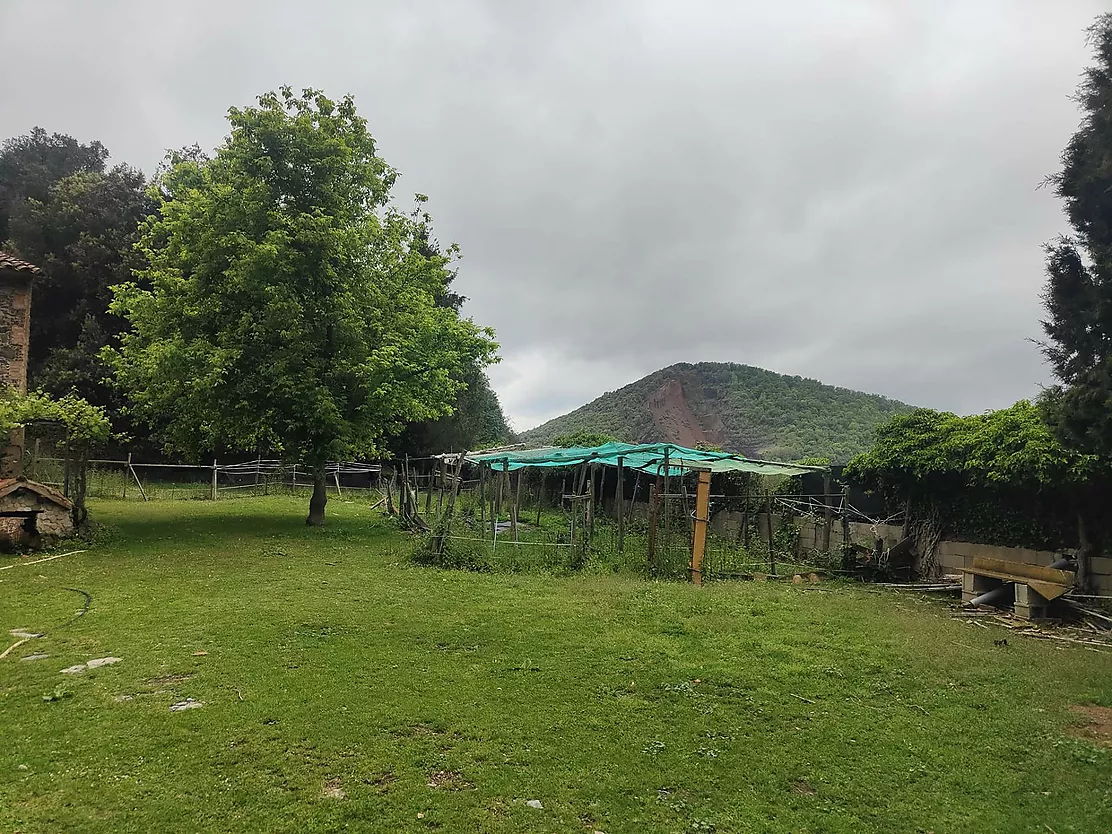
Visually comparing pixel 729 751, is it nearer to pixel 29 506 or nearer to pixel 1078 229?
pixel 1078 229

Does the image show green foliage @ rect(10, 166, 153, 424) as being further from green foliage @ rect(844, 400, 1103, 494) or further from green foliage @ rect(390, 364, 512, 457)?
green foliage @ rect(844, 400, 1103, 494)

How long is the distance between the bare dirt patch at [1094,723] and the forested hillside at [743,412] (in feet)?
56.0

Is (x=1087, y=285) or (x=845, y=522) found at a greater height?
(x=1087, y=285)

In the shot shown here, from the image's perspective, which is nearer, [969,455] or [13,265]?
[969,455]

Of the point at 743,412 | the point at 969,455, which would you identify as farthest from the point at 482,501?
the point at 743,412

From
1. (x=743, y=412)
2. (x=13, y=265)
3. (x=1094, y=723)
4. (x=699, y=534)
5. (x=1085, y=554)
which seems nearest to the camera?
(x=1094, y=723)

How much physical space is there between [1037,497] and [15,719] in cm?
1127

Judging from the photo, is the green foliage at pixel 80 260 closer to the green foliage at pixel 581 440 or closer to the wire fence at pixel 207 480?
the wire fence at pixel 207 480

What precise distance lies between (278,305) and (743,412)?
23133mm

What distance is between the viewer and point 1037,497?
29.6 feet

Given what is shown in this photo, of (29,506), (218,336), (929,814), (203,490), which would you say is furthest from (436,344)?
(929,814)

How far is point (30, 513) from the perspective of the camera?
32.5 feet

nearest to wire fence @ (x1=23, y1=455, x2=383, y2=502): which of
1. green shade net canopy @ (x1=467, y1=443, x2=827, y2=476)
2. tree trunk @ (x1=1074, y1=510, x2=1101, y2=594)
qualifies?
green shade net canopy @ (x1=467, y1=443, x2=827, y2=476)

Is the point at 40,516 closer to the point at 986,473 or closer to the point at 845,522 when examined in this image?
the point at 845,522
